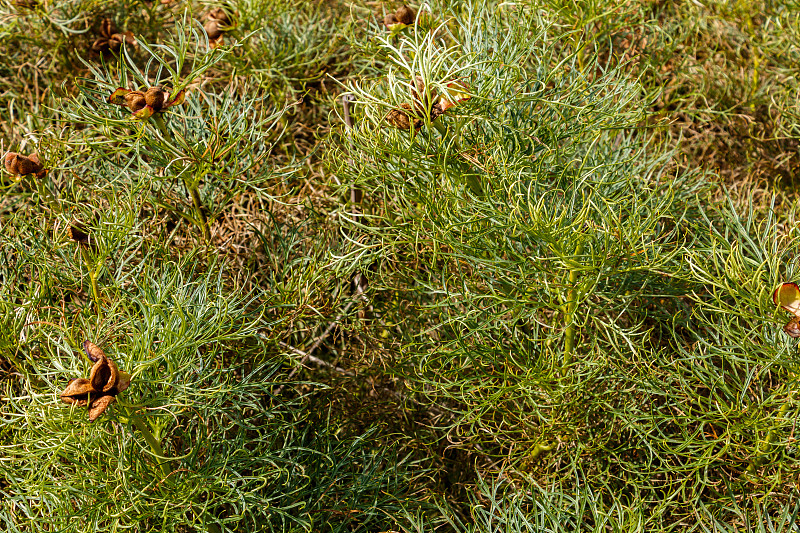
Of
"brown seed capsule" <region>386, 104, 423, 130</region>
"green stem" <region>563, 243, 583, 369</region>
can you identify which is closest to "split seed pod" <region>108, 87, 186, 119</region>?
"brown seed capsule" <region>386, 104, 423, 130</region>

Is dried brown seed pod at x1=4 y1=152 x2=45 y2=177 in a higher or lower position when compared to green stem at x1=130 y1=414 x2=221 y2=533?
higher

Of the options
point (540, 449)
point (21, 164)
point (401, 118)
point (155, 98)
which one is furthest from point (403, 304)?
point (21, 164)

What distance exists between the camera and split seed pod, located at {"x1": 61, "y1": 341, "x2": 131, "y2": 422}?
0.90 meters

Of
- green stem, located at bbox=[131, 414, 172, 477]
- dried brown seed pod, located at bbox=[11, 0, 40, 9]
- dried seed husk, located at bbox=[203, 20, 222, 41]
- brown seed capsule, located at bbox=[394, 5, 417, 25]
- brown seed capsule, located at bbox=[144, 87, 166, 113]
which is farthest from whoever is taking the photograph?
dried brown seed pod, located at bbox=[11, 0, 40, 9]

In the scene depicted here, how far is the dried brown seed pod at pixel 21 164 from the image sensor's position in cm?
125

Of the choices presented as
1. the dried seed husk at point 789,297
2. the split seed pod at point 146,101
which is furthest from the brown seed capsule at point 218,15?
the dried seed husk at point 789,297

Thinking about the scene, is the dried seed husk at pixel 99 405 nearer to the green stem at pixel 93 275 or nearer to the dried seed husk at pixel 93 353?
the dried seed husk at pixel 93 353

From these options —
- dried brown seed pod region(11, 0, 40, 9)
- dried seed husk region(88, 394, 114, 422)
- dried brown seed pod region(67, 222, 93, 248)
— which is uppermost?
dried brown seed pod region(11, 0, 40, 9)

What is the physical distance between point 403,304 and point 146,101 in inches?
24.4

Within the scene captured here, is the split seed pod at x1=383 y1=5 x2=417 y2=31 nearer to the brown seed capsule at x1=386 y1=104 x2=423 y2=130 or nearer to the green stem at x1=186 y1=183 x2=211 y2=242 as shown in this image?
the brown seed capsule at x1=386 y1=104 x2=423 y2=130

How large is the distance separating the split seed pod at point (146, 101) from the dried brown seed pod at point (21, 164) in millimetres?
213

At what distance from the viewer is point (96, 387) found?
91 cm

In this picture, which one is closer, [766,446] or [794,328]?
[794,328]

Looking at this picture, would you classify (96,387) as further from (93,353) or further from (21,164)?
(21,164)
